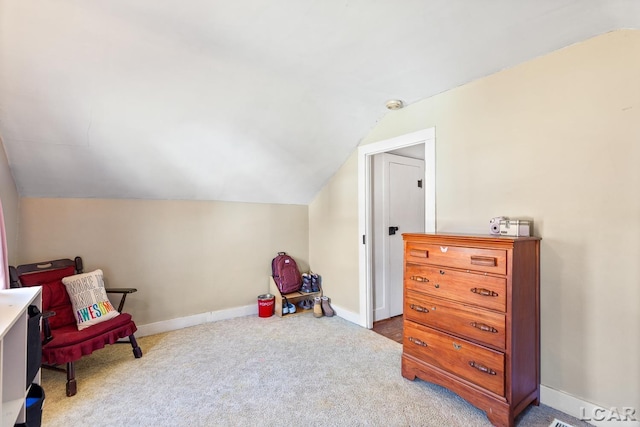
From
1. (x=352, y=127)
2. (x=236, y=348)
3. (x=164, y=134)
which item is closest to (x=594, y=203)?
(x=352, y=127)

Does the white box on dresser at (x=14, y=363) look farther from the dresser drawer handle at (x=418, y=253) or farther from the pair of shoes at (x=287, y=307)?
the pair of shoes at (x=287, y=307)

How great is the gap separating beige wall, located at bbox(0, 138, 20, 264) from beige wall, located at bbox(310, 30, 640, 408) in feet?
11.3

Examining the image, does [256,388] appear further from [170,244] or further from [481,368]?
[170,244]

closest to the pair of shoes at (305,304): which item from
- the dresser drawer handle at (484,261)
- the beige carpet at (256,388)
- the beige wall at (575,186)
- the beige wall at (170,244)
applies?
the beige wall at (170,244)

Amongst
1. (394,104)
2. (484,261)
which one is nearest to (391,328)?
(484,261)

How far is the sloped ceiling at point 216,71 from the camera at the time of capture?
1.61 m

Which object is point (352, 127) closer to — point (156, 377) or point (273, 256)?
point (273, 256)

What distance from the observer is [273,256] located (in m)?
3.86

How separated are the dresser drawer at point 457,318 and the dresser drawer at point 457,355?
0.16ft

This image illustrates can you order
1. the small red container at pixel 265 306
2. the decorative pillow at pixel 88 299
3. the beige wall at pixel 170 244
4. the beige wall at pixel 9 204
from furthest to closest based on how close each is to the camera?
the small red container at pixel 265 306 → the beige wall at pixel 170 244 → the decorative pillow at pixel 88 299 → the beige wall at pixel 9 204

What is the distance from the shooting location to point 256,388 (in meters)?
2.10


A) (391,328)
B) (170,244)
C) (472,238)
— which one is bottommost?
(391,328)

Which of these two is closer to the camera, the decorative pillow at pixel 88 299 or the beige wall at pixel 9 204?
the beige wall at pixel 9 204

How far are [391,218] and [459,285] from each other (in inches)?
63.7
